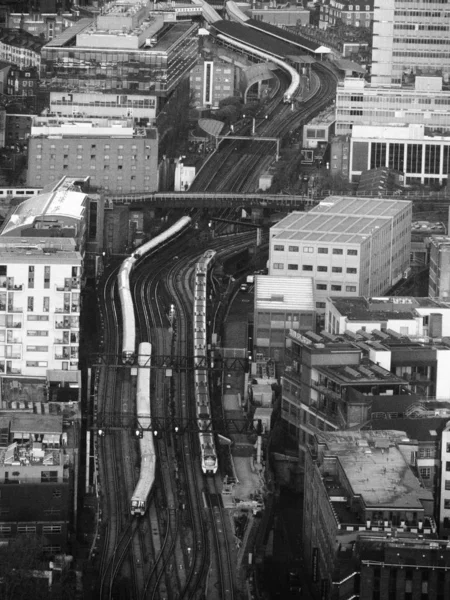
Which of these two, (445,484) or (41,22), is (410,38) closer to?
(41,22)

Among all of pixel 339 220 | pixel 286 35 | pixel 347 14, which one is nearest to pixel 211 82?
pixel 286 35

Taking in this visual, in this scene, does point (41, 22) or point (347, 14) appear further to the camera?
point (347, 14)

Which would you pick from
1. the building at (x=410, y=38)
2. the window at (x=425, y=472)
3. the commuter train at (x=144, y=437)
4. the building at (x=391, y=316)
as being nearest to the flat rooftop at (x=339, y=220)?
the building at (x=391, y=316)

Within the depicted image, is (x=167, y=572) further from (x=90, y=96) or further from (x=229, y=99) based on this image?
(x=229, y=99)

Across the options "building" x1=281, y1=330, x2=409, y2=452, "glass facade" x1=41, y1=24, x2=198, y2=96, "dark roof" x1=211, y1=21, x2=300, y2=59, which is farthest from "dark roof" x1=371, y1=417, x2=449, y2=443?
"dark roof" x1=211, y1=21, x2=300, y2=59

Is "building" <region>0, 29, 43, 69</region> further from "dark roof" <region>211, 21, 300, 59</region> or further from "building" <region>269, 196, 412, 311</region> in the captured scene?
"building" <region>269, 196, 412, 311</region>
